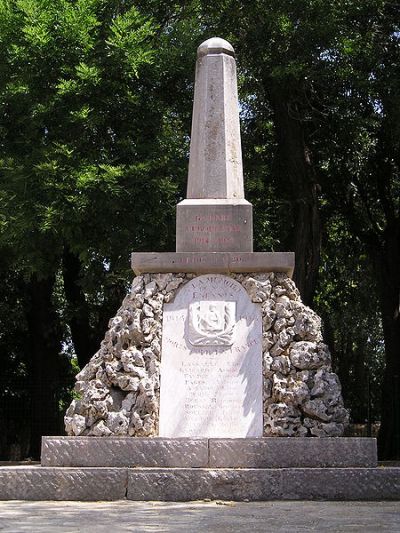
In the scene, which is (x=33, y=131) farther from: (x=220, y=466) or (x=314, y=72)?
(x=220, y=466)

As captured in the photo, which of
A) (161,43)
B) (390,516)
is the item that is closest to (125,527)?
(390,516)

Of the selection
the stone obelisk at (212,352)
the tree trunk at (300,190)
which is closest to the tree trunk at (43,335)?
the tree trunk at (300,190)

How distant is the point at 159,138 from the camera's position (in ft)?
65.1

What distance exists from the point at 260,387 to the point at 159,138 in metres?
9.44

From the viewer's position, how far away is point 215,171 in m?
12.5

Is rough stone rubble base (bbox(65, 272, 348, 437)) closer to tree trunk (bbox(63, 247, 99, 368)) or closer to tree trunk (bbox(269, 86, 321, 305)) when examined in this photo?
tree trunk (bbox(269, 86, 321, 305))

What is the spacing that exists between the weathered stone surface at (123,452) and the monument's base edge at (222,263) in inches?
84.0

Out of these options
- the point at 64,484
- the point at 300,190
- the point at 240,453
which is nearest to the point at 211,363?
the point at 240,453

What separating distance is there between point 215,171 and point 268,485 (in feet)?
13.8

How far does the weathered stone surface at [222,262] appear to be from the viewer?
462 inches

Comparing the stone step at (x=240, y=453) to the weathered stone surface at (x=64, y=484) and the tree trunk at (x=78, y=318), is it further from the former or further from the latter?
the tree trunk at (x=78, y=318)

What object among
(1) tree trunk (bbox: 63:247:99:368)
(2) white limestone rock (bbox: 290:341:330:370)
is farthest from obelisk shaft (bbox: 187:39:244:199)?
(1) tree trunk (bbox: 63:247:99:368)

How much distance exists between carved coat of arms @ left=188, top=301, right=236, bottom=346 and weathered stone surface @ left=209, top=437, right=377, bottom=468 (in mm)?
1395

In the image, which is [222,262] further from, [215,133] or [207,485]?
[207,485]
